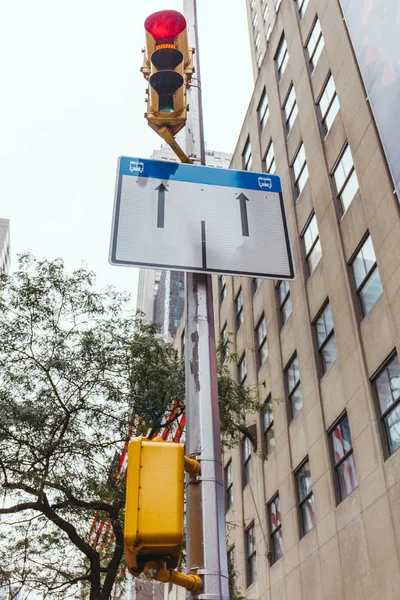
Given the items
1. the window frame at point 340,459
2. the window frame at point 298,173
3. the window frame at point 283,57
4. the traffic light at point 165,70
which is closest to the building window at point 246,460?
the window frame at point 340,459

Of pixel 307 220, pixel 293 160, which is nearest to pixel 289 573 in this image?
pixel 307 220

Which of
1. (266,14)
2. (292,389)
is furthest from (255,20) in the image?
(292,389)

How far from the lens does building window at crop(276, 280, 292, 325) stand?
2115cm

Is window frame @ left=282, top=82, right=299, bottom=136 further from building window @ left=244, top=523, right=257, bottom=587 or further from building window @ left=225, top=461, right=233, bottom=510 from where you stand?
building window @ left=244, top=523, right=257, bottom=587

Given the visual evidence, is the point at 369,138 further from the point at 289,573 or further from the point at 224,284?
the point at 224,284

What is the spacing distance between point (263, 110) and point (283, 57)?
2617mm

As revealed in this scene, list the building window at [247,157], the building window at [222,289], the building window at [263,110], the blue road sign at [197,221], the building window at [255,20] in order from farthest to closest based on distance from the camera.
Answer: the building window at [255,20] → the building window at [222,289] → the building window at [247,157] → the building window at [263,110] → the blue road sign at [197,221]

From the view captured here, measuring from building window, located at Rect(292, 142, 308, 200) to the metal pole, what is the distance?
1814cm

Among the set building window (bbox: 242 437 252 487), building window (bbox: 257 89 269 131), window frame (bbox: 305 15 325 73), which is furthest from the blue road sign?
building window (bbox: 257 89 269 131)

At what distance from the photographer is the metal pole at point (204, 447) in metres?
2.97

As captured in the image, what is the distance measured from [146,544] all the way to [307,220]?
18.8 meters

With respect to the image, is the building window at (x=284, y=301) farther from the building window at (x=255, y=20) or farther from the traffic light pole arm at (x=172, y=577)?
the building window at (x=255, y=20)

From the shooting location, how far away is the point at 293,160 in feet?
75.3

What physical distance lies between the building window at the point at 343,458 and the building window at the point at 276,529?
4250 mm
